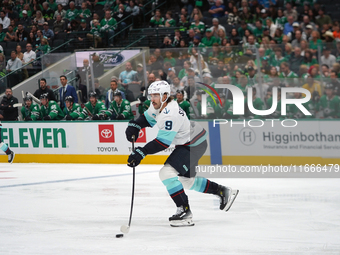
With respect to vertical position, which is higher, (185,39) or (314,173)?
(185,39)

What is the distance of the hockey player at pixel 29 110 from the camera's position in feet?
39.4

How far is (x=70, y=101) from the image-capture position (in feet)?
38.4

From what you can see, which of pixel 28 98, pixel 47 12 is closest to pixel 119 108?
pixel 28 98

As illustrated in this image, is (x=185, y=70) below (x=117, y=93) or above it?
above

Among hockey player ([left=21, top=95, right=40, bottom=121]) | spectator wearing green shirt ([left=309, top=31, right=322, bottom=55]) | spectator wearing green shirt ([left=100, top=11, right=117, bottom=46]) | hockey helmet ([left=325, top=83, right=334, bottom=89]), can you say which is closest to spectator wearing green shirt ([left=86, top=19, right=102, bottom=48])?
spectator wearing green shirt ([left=100, top=11, right=117, bottom=46])

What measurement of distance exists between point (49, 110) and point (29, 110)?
0.58 meters

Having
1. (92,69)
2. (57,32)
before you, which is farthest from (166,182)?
(57,32)

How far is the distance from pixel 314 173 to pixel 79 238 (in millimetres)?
5553

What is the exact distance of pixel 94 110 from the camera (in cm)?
1141

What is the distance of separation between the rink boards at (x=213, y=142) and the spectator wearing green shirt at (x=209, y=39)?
278 cm

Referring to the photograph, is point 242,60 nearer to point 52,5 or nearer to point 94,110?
point 94,110

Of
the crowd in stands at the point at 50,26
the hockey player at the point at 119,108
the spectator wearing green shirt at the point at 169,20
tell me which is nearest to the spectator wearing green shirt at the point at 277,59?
the hockey player at the point at 119,108

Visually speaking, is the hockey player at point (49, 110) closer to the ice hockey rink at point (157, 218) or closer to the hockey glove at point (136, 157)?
the ice hockey rink at point (157, 218)

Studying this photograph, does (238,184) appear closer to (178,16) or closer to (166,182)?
(166,182)
